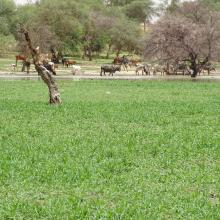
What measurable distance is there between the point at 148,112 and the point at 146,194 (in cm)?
979

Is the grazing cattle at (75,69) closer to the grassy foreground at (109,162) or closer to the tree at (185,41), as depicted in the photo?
the tree at (185,41)

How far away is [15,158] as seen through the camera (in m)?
10.2

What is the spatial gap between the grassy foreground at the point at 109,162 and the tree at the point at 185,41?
24318 millimetres

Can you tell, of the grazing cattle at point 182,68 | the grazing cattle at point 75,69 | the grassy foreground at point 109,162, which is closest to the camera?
the grassy foreground at point 109,162

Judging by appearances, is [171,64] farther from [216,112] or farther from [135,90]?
[216,112]

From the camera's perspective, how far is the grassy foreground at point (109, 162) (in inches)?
291

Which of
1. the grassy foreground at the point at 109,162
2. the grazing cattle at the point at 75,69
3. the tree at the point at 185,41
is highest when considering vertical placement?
the tree at the point at 185,41

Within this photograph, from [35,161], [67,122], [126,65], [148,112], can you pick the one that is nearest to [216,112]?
[148,112]

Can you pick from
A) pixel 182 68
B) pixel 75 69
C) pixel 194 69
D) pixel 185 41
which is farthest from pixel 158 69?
pixel 75 69

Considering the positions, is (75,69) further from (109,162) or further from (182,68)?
(109,162)

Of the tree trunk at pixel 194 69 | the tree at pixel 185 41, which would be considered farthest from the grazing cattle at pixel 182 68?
the tree trunk at pixel 194 69

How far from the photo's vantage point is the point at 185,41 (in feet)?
138

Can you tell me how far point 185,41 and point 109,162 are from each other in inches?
1300

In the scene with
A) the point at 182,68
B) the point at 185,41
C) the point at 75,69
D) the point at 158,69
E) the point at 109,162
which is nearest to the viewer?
the point at 109,162
